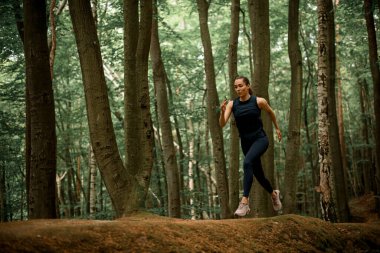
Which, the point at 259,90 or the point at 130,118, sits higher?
the point at 259,90

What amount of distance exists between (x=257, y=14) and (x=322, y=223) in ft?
16.1

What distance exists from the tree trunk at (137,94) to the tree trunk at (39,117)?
4.29 ft

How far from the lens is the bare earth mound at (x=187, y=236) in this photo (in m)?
4.00

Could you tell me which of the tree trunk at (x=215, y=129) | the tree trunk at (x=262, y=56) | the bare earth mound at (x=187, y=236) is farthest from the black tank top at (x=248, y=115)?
the tree trunk at (x=215, y=129)

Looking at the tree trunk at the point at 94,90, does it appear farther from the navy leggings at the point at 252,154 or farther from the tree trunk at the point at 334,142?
the tree trunk at the point at 334,142

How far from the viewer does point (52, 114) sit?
23.4 feet

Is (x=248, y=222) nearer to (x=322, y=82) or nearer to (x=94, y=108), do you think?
A: (x=94, y=108)

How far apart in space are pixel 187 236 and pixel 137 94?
336 centimetres

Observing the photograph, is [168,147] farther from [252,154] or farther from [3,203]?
[3,203]

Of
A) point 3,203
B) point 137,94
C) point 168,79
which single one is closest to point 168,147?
point 137,94

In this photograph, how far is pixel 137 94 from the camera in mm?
7633

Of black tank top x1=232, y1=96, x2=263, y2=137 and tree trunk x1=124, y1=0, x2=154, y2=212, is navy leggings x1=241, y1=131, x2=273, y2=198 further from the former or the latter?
tree trunk x1=124, y1=0, x2=154, y2=212

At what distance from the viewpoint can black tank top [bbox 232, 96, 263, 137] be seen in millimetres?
6770

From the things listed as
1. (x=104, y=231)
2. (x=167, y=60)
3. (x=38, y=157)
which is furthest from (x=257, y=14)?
(x=167, y=60)
